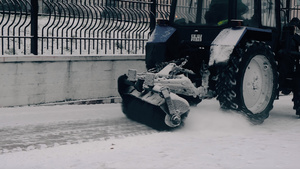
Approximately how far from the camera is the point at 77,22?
32.8ft

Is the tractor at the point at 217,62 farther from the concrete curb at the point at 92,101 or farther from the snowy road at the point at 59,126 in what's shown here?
the concrete curb at the point at 92,101

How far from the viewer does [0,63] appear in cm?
829

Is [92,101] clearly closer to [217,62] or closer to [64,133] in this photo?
[64,133]

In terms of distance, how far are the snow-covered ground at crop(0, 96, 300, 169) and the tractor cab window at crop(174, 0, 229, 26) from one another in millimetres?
1401

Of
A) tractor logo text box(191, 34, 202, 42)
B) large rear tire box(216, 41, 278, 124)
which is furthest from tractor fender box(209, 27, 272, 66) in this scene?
tractor logo text box(191, 34, 202, 42)

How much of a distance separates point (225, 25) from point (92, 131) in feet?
8.17

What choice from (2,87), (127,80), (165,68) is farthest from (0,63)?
(165,68)

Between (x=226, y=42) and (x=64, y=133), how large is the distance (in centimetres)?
254

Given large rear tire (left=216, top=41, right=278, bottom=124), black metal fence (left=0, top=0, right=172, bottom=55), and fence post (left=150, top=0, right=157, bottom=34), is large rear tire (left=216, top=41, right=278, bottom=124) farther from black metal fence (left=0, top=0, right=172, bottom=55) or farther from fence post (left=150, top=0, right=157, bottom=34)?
fence post (left=150, top=0, right=157, bottom=34)

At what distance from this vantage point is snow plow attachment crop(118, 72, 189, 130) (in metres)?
6.72

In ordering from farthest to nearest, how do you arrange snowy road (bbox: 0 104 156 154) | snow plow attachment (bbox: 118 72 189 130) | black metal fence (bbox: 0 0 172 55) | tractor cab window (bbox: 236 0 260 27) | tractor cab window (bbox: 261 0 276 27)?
1. black metal fence (bbox: 0 0 172 55)
2. tractor cab window (bbox: 261 0 276 27)
3. tractor cab window (bbox: 236 0 260 27)
4. snow plow attachment (bbox: 118 72 189 130)
5. snowy road (bbox: 0 104 156 154)

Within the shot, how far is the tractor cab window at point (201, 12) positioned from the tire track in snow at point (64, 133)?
6.06 feet

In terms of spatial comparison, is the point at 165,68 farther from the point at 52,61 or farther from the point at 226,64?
the point at 52,61

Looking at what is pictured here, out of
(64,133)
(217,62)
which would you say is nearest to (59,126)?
(64,133)
